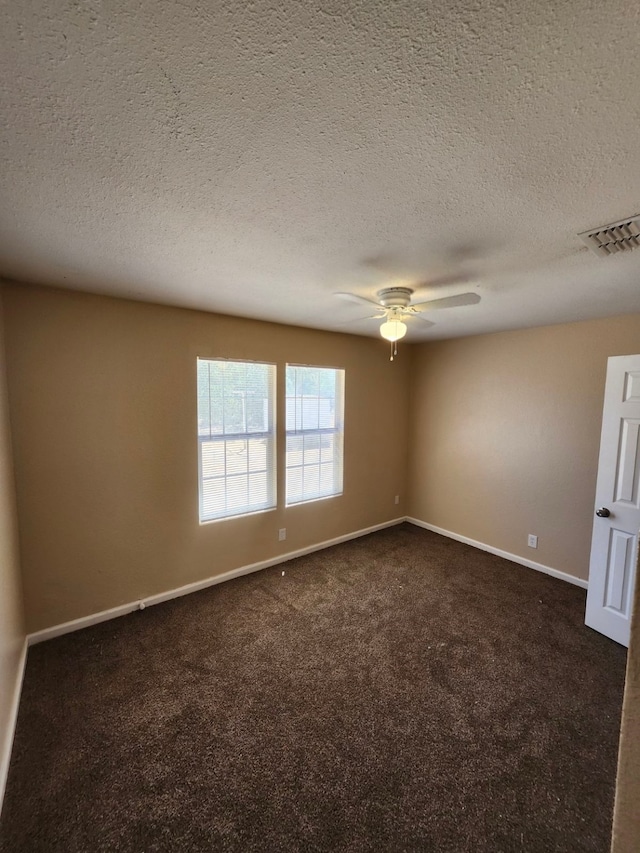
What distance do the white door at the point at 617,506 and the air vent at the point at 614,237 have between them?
116cm

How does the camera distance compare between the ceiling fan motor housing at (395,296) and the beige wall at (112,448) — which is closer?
the ceiling fan motor housing at (395,296)

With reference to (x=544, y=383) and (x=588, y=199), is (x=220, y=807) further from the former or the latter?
(x=544, y=383)

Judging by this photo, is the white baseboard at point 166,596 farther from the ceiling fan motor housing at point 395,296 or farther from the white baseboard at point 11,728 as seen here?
the ceiling fan motor housing at point 395,296

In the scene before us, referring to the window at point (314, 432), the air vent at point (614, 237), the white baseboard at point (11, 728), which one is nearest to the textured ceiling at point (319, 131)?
the air vent at point (614, 237)

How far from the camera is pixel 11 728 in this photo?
172 centimetres

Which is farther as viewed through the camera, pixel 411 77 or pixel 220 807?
pixel 220 807

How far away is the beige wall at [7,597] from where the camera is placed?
163 centimetres

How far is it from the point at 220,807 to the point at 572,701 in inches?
74.4

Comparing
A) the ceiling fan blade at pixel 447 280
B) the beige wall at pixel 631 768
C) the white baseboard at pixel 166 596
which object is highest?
the ceiling fan blade at pixel 447 280

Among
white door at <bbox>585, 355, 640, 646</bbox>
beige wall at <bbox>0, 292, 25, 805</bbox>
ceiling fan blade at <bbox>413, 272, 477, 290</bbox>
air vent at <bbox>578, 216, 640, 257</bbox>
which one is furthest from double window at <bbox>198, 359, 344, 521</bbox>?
air vent at <bbox>578, 216, 640, 257</bbox>

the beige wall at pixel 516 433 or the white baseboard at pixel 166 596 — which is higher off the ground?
the beige wall at pixel 516 433

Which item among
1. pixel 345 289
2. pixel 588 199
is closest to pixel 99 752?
pixel 345 289

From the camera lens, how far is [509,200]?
1232 mm

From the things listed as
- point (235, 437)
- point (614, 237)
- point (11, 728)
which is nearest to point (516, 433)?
point (614, 237)
